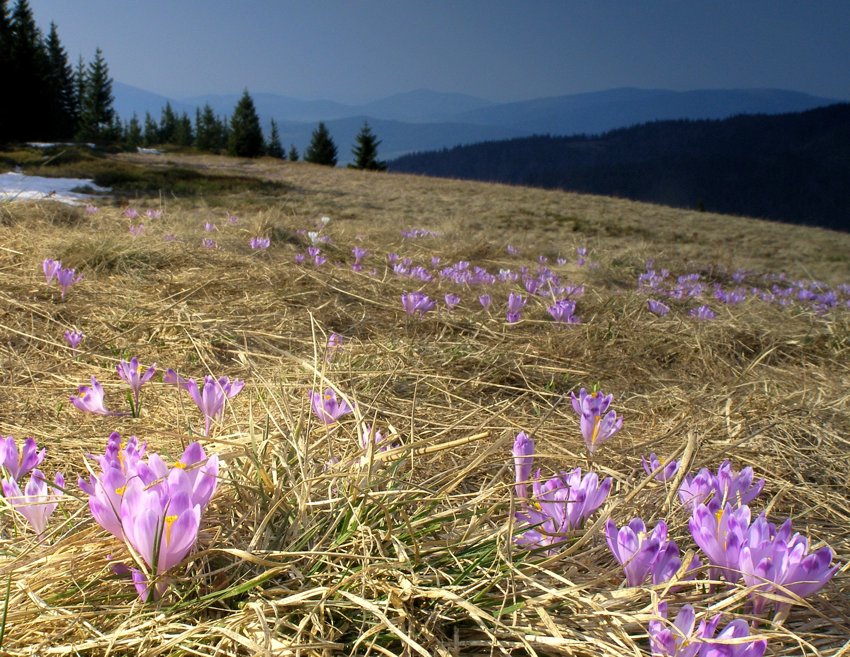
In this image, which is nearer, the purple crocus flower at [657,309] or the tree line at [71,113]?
the purple crocus flower at [657,309]

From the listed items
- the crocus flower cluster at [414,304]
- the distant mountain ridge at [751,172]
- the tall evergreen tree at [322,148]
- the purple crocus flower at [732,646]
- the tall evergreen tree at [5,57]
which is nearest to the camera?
the purple crocus flower at [732,646]

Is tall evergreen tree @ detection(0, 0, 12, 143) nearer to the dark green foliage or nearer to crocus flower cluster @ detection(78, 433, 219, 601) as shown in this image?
the dark green foliage

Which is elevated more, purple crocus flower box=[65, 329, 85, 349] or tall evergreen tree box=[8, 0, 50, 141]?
tall evergreen tree box=[8, 0, 50, 141]

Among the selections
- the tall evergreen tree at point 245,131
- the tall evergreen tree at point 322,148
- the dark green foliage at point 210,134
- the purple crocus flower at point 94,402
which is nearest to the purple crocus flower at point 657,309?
the purple crocus flower at point 94,402

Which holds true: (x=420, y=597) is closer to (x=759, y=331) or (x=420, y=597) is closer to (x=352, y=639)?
(x=352, y=639)

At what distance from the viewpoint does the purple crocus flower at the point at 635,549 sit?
839 mm

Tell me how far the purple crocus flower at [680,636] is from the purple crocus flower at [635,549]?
0.10 metres

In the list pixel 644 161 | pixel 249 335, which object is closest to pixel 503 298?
pixel 249 335

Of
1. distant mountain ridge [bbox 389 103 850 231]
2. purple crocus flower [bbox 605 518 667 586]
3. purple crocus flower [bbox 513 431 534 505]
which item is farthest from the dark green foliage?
distant mountain ridge [bbox 389 103 850 231]

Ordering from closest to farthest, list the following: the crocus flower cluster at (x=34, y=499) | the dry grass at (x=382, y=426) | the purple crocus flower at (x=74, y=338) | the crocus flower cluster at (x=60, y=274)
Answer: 1. the dry grass at (x=382, y=426)
2. the crocus flower cluster at (x=34, y=499)
3. the purple crocus flower at (x=74, y=338)
4. the crocus flower cluster at (x=60, y=274)

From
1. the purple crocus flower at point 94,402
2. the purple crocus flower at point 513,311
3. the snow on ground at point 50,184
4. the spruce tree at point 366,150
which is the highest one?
the spruce tree at point 366,150

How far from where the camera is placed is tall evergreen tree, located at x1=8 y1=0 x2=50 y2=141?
3850 centimetres

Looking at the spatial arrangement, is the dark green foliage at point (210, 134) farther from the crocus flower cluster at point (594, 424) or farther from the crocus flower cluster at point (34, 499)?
the crocus flower cluster at point (34, 499)

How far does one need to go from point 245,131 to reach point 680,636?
172 feet
